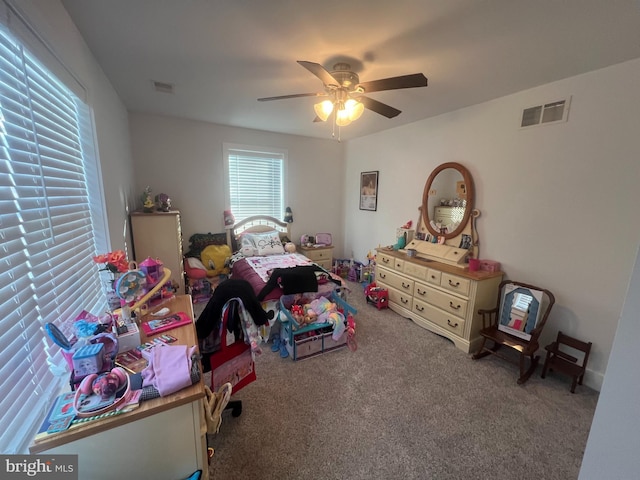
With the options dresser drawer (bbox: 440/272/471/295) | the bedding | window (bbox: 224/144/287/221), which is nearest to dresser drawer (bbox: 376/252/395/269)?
dresser drawer (bbox: 440/272/471/295)

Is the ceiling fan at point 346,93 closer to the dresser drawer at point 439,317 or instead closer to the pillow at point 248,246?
the dresser drawer at point 439,317

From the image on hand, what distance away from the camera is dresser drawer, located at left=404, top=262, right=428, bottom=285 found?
2897 millimetres

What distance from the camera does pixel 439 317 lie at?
2752 mm

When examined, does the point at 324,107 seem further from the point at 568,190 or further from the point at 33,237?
the point at 568,190

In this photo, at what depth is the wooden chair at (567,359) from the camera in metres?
2.02

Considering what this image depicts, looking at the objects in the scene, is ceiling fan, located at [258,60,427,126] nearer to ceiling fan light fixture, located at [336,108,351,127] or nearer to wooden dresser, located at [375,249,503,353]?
ceiling fan light fixture, located at [336,108,351,127]

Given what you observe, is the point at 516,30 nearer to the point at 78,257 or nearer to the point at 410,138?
the point at 410,138

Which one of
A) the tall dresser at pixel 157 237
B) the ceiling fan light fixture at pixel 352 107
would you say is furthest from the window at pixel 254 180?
Answer: the ceiling fan light fixture at pixel 352 107

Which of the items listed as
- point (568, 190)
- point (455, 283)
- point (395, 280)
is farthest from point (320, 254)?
point (568, 190)

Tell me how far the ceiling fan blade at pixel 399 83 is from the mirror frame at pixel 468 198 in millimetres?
1542

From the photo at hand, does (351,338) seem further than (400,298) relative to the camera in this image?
No

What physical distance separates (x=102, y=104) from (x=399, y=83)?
2290 millimetres

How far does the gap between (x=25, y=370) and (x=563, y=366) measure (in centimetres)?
334

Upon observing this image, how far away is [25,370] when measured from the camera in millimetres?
909
